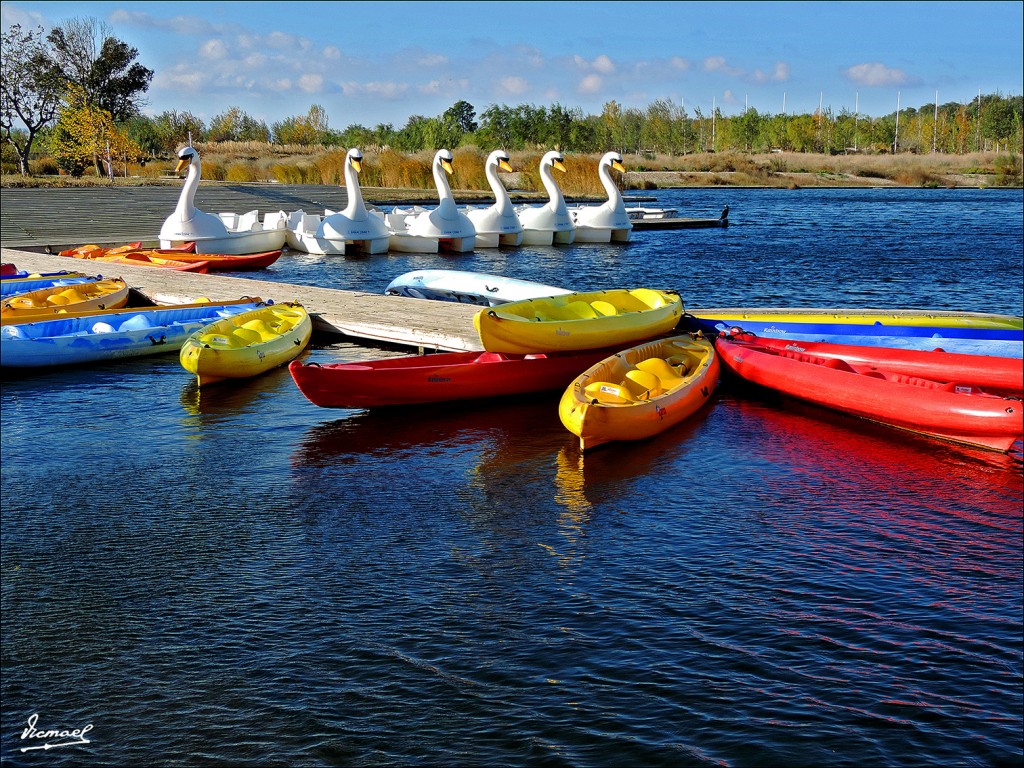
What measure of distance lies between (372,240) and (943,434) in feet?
62.7

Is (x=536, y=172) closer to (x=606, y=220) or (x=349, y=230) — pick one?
(x=606, y=220)

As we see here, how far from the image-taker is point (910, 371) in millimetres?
11461

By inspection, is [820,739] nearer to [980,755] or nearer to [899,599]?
[980,755]

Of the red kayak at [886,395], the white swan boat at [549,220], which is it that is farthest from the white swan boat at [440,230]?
the red kayak at [886,395]

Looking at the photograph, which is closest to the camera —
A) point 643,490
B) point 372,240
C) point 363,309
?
point 643,490

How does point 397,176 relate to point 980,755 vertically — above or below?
above

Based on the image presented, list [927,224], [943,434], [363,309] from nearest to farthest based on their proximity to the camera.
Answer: [943,434], [363,309], [927,224]

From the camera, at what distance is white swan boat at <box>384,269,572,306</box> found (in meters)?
16.1

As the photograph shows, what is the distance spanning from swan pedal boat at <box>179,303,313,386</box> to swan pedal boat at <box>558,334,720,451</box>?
13.9ft

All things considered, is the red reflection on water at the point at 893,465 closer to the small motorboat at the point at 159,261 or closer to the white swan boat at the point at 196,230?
the small motorboat at the point at 159,261

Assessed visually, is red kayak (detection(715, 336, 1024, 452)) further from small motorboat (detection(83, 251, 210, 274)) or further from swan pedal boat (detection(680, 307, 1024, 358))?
small motorboat (detection(83, 251, 210, 274))

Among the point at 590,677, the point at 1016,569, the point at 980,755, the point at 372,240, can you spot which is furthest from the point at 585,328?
the point at 372,240

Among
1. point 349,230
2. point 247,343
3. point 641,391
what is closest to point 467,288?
point 247,343

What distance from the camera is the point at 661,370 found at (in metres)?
11.6
